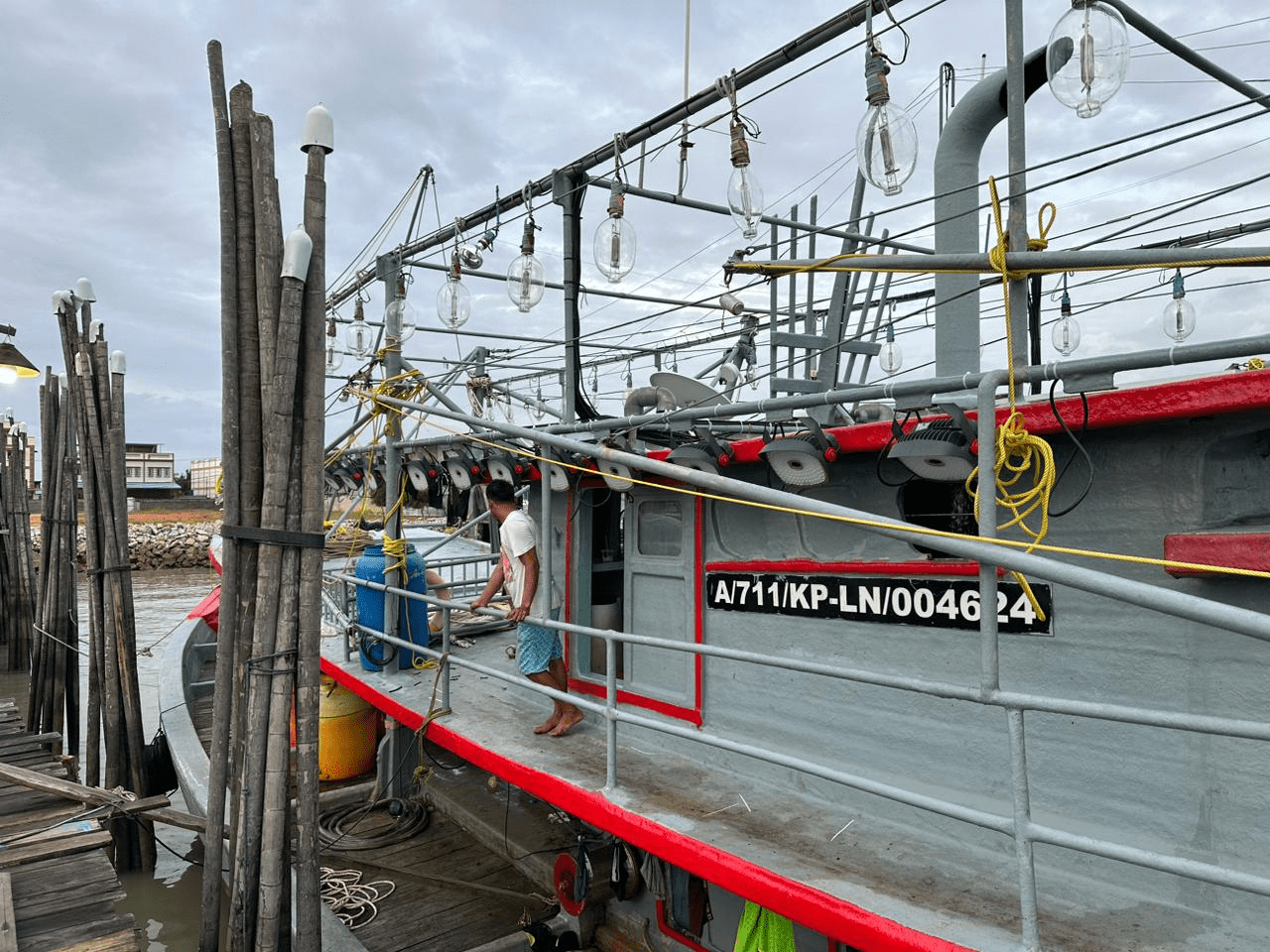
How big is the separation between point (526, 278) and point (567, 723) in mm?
4042

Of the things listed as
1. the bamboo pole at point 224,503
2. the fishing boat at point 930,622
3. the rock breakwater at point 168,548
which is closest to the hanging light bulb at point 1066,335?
the fishing boat at point 930,622

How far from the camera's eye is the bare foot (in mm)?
6676

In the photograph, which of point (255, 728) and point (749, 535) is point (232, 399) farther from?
point (749, 535)

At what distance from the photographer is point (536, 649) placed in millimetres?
6656

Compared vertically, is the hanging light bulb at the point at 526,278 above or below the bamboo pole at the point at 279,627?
above

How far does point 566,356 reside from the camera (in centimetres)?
720

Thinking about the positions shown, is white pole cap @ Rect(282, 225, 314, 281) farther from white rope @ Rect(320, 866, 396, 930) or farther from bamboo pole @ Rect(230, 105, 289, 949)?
white rope @ Rect(320, 866, 396, 930)

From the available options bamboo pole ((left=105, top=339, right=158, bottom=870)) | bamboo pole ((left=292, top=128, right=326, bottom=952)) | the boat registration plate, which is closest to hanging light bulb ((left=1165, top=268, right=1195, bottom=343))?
the boat registration plate

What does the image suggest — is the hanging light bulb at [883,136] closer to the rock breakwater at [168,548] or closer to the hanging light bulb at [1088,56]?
the hanging light bulb at [1088,56]

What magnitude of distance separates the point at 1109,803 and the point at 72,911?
20.4ft

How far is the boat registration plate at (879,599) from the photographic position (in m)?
4.45

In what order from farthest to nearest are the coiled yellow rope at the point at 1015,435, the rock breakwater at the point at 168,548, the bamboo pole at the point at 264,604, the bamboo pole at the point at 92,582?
1. the rock breakwater at the point at 168,548
2. the bamboo pole at the point at 92,582
3. the bamboo pole at the point at 264,604
4. the coiled yellow rope at the point at 1015,435

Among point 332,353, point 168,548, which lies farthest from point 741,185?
point 168,548

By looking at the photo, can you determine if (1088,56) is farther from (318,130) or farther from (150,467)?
(150,467)
